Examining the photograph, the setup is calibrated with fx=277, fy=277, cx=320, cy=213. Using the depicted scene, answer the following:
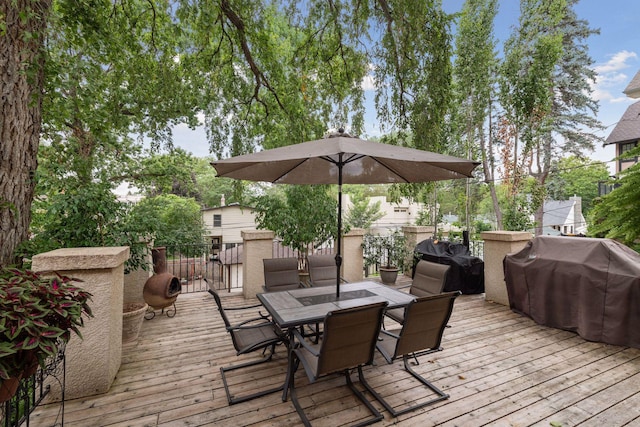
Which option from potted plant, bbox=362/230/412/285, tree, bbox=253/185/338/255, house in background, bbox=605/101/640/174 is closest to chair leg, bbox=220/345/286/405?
tree, bbox=253/185/338/255

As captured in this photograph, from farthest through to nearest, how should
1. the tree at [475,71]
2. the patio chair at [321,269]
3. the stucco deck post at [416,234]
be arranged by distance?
the tree at [475,71]
the stucco deck post at [416,234]
the patio chair at [321,269]

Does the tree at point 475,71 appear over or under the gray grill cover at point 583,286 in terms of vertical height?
over

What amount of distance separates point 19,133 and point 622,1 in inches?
611

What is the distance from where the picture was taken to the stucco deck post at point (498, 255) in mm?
4621

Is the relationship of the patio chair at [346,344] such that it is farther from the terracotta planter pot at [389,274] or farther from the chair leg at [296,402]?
the terracotta planter pot at [389,274]

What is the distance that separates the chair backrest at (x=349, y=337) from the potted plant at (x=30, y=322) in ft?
4.59

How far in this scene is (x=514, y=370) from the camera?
286cm

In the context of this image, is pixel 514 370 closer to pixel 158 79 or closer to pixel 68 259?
pixel 68 259

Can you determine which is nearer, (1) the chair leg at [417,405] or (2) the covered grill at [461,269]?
(1) the chair leg at [417,405]

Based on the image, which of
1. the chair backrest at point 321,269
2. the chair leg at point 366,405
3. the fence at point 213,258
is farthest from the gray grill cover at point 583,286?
the chair leg at point 366,405

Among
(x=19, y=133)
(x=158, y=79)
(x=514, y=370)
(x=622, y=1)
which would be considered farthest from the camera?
(x=622, y=1)

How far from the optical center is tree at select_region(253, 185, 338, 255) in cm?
549

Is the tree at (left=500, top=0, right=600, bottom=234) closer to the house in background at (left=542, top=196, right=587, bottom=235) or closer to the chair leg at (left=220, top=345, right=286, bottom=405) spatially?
the chair leg at (left=220, top=345, right=286, bottom=405)

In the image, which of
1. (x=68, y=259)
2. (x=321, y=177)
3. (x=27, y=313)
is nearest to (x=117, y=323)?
(x=68, y=259)
